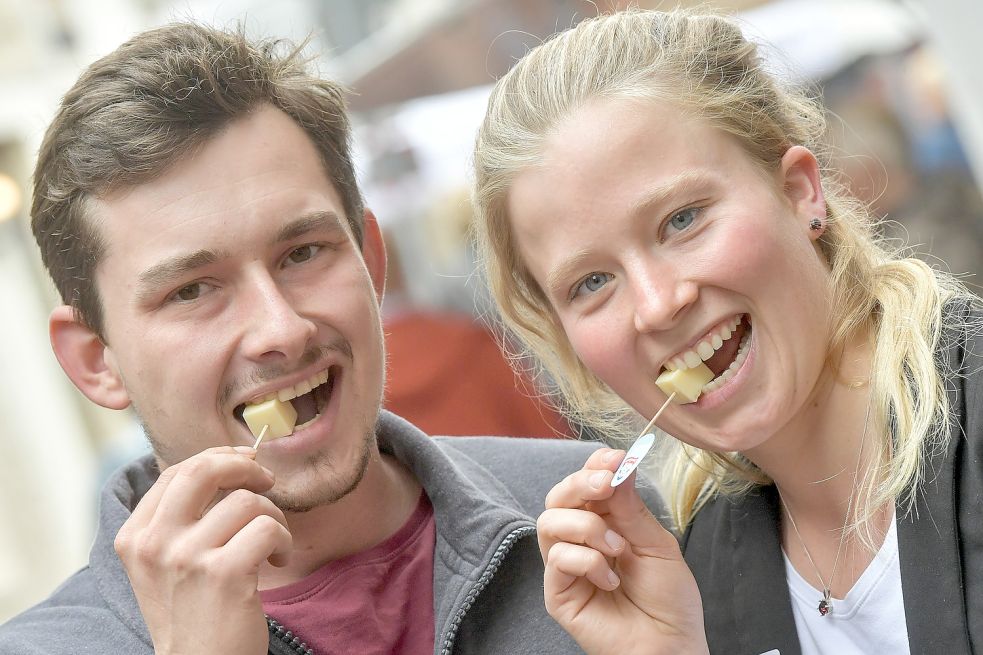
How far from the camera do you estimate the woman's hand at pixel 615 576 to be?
218 centimetres

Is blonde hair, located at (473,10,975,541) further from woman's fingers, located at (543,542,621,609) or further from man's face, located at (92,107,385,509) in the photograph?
woman's fingers, located at (543,542,621,609)

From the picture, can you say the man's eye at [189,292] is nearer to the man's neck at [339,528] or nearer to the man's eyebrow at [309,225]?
the man's eyebrow at [309,225]

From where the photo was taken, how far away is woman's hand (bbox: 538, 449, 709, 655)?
2.18m

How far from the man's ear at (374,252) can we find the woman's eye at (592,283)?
0.73 m

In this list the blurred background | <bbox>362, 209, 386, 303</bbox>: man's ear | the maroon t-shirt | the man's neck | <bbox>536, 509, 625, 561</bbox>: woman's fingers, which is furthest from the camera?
the blurred background

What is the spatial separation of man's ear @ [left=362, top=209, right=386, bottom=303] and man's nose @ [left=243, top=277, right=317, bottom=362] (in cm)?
52

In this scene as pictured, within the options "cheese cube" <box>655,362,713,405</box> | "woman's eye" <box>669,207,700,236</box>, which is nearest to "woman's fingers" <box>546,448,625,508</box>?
"cheese cube" <box>655,362,713,405</box>

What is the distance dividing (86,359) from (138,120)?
0.59m

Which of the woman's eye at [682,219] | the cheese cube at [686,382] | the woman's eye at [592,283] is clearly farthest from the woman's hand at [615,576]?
the woman's eye at [682,219]

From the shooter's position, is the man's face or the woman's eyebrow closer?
the woman's eyebrow

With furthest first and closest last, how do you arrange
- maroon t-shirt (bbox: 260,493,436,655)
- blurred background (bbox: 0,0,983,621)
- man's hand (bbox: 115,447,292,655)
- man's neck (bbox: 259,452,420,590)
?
blurred background (bbox: 0,0,983,621)
man's neck (bbox: 259,452,420,590)
maroon t-shirt (bbox: 260,493,436,655)
man's hand (bbox: 115,447,292,655)

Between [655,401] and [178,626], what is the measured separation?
1.01 meters

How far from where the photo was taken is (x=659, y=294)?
2.19 metres

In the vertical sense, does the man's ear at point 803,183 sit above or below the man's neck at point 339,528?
above
